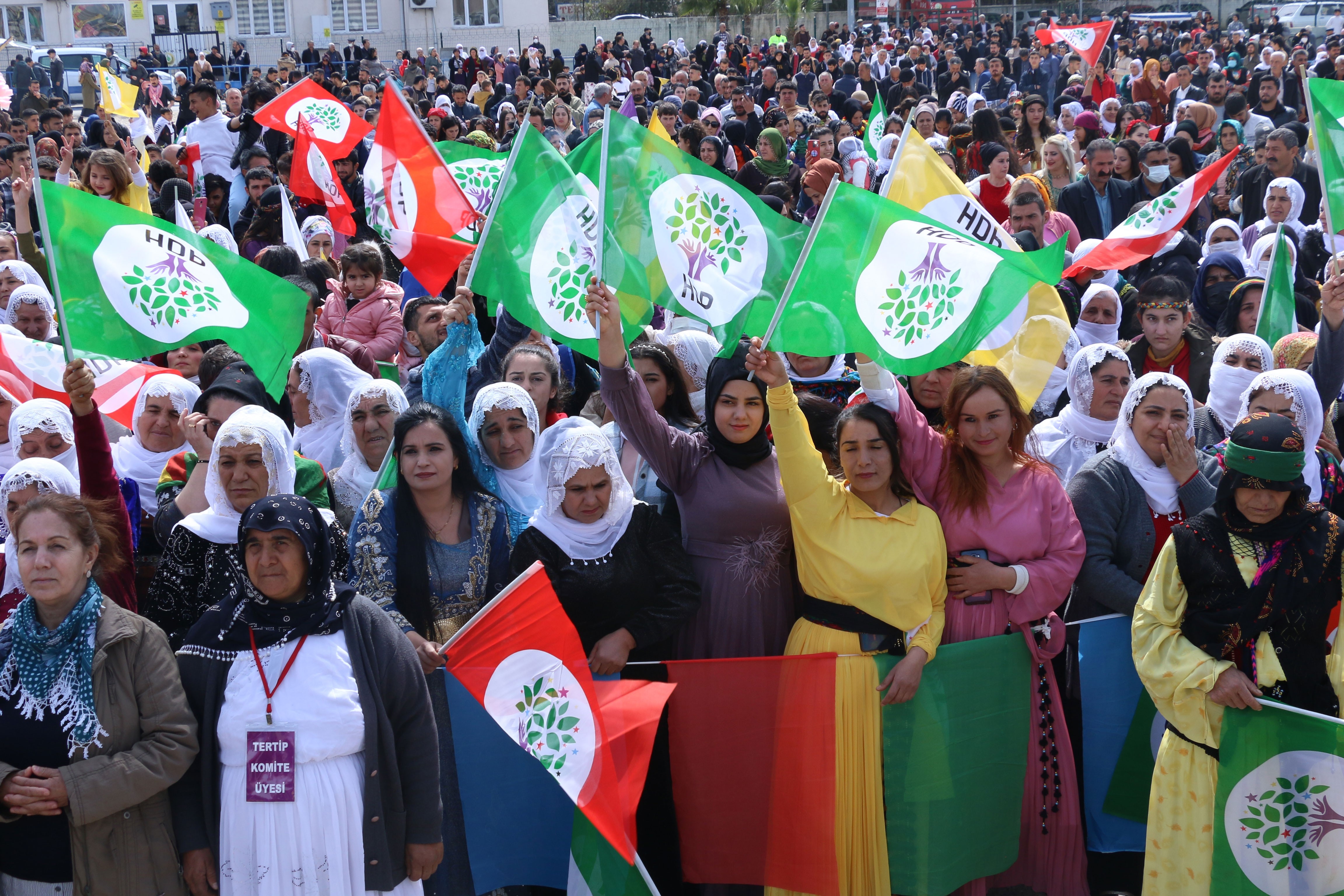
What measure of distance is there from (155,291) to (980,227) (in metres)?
3.13

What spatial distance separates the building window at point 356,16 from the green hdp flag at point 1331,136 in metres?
37.6

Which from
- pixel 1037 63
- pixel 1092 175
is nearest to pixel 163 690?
pixel 1092 175

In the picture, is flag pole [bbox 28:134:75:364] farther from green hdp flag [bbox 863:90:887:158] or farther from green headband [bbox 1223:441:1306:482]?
green hdp flag [bbox 863:90:887:158]

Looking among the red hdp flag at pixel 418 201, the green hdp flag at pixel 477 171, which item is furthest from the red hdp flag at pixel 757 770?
the green hdp flag at pixel 477 171

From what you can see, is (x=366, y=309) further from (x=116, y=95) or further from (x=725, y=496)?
(x=116, y=95)

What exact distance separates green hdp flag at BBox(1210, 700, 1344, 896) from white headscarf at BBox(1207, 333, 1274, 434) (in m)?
1.78

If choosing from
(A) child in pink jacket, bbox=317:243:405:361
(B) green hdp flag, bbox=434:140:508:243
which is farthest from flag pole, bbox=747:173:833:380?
(B) green hdp flag, bbox=434:140:508:243

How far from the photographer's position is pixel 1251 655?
348cm

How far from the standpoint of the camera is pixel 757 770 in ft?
13.1

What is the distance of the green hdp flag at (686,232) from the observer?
14.3 ft

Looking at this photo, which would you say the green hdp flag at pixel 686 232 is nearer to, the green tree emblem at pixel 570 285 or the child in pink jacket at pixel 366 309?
the green tree emblem at pixel 570 285

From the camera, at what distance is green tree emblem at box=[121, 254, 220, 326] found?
4.31 metres

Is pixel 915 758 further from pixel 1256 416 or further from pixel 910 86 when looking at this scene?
pixel 910 86

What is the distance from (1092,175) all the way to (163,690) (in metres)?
7.88
